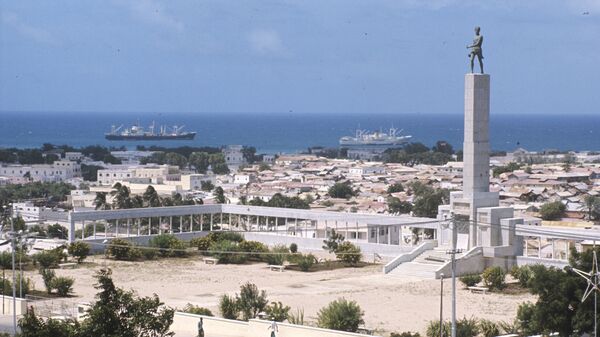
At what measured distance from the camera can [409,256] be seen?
1305 inches

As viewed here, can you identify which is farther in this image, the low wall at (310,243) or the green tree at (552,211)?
the green tree at (552,211)

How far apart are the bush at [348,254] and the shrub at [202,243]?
12.8 ft

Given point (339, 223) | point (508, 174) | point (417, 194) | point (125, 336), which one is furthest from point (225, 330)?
point (508, 174)

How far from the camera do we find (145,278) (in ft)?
101

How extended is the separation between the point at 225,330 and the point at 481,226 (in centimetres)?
1201

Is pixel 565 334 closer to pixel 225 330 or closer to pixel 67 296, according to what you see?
pixel 225 330

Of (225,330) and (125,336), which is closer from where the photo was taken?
(125,336)

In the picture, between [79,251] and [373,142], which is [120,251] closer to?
[79,251]

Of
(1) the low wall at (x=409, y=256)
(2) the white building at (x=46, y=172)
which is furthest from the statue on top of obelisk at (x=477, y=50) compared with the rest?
(2) the white building at (x=46, y=172)

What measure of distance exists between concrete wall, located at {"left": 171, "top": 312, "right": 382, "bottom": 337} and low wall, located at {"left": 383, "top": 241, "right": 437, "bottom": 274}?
32.1 ft

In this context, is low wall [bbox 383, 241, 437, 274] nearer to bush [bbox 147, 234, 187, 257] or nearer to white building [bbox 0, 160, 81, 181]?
bush [bbox 147, 234, 187, 257]

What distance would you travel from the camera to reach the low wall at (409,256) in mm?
32219

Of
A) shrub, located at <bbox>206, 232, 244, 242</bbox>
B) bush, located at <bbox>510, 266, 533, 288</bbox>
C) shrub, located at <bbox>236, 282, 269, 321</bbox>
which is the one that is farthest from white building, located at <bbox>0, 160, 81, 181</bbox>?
shrub, located at <bbox>236, 282, 269, 321</bbox>

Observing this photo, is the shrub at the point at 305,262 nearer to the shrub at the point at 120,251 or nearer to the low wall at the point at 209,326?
the shrub at the point at 120,251
